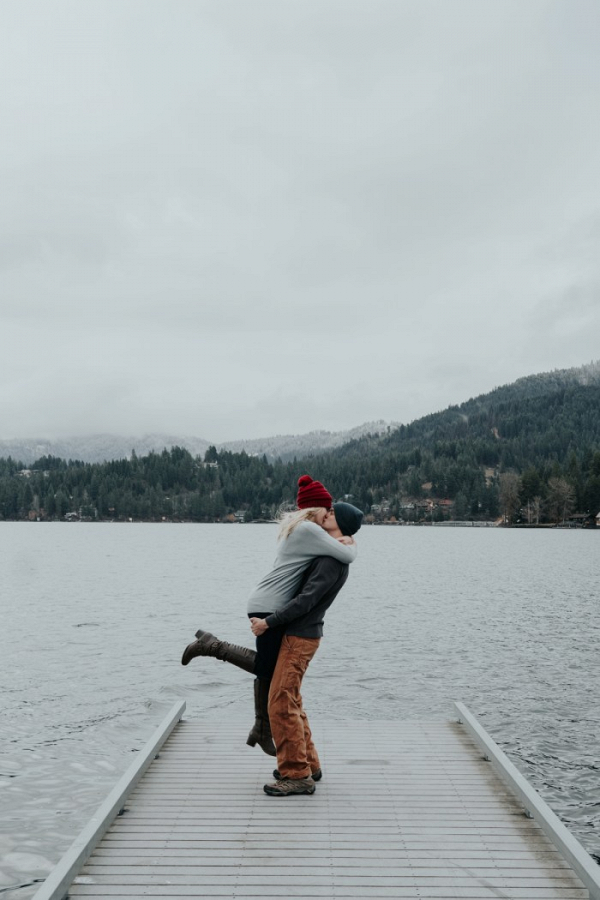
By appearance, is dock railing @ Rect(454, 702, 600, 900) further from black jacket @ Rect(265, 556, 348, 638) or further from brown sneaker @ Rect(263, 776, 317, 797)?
black jacket @ Rect(265, 556, 348, 638)

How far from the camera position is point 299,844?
6.58 m

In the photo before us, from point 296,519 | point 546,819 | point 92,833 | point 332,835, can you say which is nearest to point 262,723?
point 332,835

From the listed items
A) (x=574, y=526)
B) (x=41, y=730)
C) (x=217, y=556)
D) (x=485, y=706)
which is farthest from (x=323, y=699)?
(x=574, y=526)

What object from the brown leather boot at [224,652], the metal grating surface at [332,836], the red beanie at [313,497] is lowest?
the metal grating surface at [332,836]

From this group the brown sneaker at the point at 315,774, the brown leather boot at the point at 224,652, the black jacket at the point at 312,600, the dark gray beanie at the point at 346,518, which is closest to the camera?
the black jacket at the point at 312,600

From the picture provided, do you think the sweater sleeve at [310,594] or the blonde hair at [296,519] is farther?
the blonde hair at [296,519]

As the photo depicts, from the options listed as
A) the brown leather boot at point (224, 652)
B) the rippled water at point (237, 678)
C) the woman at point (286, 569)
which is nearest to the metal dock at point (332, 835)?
the woman at point (286, 569)

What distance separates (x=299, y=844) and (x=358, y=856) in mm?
523

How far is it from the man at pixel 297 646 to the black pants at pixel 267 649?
0.22 ft

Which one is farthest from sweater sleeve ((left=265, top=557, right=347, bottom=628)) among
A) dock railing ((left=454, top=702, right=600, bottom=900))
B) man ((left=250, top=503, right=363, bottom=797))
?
dock railing ((left=454, top=702, right=600, bottom=900))

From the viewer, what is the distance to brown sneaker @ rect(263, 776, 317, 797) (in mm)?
7645

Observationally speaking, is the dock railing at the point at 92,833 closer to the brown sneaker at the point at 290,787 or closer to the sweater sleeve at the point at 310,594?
the brown sneaker at the point at 290,787

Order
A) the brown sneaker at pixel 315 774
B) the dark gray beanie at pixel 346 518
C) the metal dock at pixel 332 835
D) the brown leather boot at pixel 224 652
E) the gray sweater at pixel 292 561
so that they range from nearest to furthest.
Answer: the metal dock at pixel 332 835
the gray sweater at pixel 292 561
the dark gray beanie at pixel 346 518
the brown leather boot at pixel 224 652
the brown sneaker at pixel 315 774

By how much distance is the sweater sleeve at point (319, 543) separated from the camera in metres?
7.25
